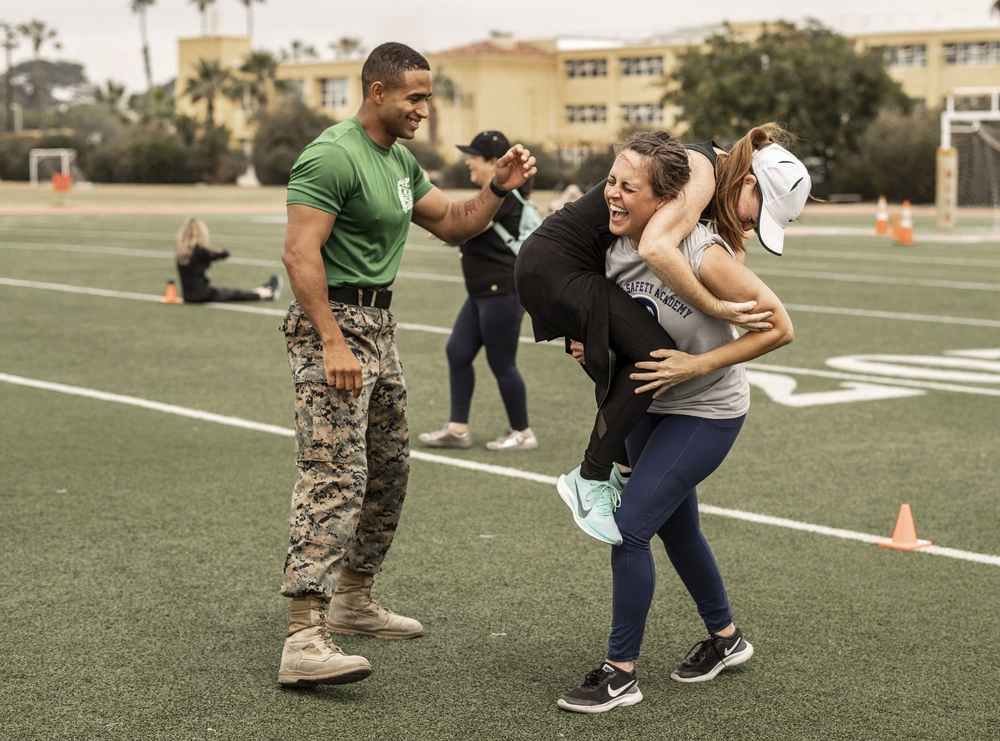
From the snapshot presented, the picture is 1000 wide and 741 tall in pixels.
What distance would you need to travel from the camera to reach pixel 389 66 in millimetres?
4758

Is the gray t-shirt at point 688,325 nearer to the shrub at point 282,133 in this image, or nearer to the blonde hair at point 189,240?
the blonde hair at point 189,240

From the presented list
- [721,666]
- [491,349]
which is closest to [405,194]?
[721,666]

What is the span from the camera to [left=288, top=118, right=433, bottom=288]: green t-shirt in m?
4.62

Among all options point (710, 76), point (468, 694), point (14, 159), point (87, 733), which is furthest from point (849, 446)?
point (14, 159)

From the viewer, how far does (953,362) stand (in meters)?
12.3

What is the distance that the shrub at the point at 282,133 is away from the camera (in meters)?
66.9

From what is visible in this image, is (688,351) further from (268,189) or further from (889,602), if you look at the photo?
(268,189)

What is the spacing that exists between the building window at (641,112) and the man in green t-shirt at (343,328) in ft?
281

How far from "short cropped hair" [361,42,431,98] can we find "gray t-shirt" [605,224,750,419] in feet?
3.30

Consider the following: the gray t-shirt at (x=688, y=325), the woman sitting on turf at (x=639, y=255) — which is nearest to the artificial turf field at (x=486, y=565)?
the woman sitting on turf at (x=639, y=255)

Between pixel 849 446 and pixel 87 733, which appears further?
pixel 849 446

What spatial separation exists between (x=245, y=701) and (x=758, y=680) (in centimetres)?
179

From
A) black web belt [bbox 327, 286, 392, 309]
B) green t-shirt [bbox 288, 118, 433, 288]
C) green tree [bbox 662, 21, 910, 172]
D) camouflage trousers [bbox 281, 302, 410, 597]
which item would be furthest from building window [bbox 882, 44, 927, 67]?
camouflage trousers [bbox 281, 302, 410, 597]

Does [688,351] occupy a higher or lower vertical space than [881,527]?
higher
